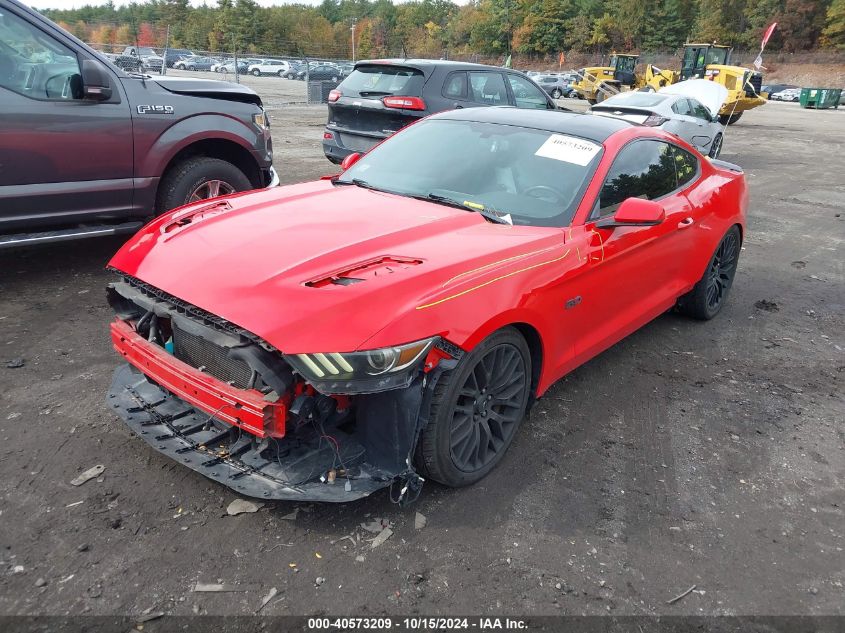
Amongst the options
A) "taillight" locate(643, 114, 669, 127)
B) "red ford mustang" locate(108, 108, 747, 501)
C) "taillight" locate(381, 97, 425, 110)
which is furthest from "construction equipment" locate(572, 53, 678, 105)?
"red ford mustang" locate(108, 108, 747, 501)

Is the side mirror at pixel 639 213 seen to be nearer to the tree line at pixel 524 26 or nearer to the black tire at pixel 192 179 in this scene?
the black tire at pixel 192 179

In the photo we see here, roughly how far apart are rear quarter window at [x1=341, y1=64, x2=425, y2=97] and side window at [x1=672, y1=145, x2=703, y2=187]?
15.5 feet

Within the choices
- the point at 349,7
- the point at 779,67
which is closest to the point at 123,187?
the point at 779,67

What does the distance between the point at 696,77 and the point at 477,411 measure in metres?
29.3

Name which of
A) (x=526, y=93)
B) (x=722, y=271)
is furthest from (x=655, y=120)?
(x=722, y=271)

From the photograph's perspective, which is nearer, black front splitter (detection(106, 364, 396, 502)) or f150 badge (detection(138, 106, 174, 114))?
black front splitter (detection(106, 364, 396, 502))

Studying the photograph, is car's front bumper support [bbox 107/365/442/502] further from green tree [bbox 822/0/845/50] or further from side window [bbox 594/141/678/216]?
green tree [bbox 822/0/845/50]

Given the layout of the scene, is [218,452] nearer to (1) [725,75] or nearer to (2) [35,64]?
(2) [35,64]

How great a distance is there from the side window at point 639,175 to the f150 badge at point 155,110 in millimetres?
3630

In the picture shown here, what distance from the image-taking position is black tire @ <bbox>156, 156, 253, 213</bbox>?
5512 mm

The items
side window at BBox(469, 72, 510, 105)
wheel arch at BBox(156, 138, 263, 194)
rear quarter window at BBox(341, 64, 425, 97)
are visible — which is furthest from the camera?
side window at BBox(469, 72, 510, 105)

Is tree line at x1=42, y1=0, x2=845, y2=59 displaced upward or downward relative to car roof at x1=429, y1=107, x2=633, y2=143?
upward

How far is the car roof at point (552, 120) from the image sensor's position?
3.95 meters

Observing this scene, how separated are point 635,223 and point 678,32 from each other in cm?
10174
